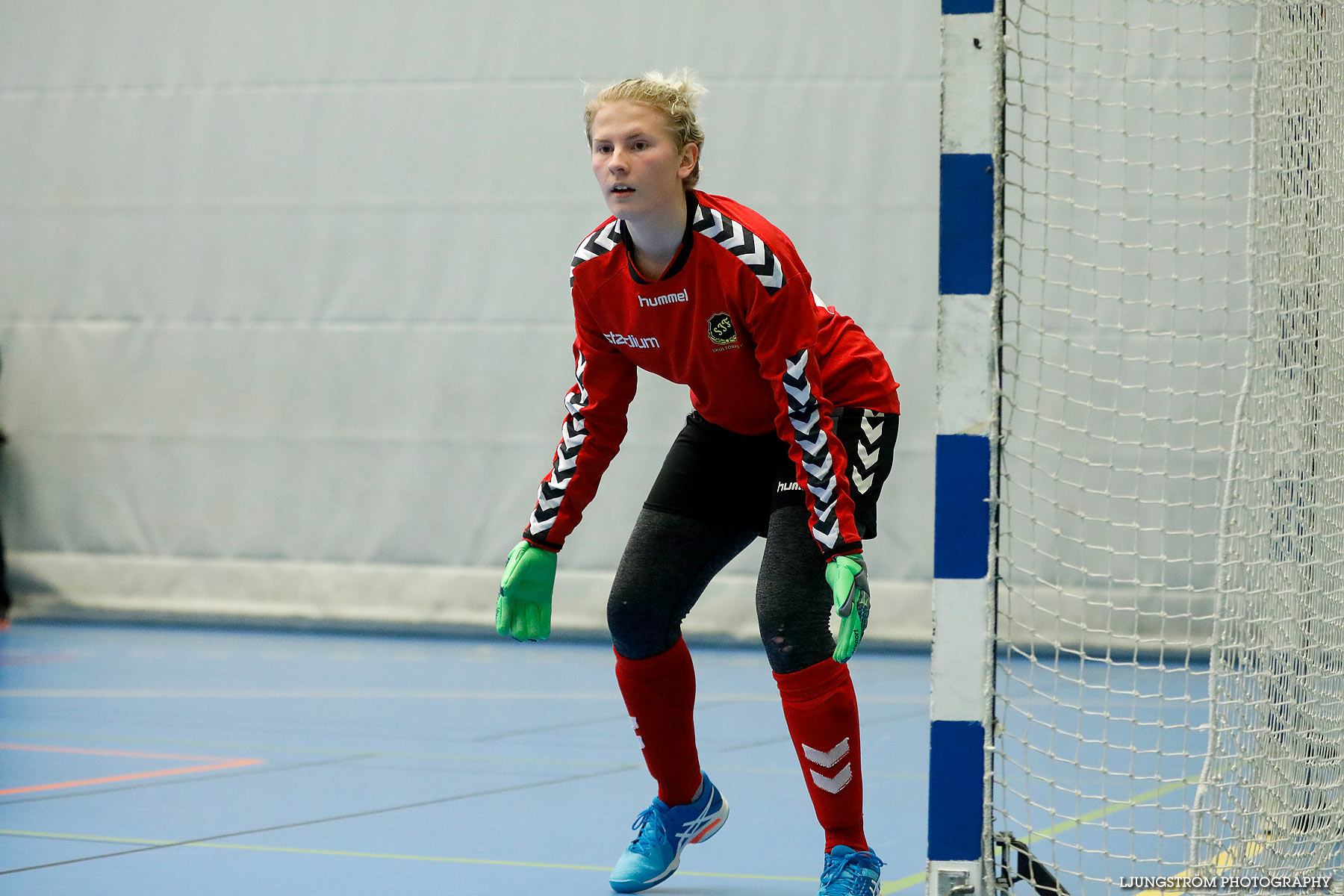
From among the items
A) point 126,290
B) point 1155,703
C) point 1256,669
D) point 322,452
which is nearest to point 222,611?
point 322,452

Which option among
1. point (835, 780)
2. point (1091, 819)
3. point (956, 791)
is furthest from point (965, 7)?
point (1091, 819)

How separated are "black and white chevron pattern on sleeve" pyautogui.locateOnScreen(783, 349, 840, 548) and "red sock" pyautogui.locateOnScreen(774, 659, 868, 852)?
0.26 metres

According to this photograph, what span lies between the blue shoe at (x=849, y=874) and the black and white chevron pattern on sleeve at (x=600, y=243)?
3.92 ft

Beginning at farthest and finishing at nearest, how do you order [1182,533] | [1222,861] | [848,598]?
[1182,533] → [1222,861] → [848,598]

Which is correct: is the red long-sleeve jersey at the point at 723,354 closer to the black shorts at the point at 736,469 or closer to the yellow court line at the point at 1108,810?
the black shorts at the point at 736,469

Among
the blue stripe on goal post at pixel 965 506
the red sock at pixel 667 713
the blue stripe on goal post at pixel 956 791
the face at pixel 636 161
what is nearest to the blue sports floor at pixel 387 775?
the red sock at pixel 667 713

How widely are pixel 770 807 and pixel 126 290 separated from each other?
6.33 metres

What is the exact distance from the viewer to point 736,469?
9.70 ft

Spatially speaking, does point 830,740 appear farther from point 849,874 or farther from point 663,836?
point 663,836

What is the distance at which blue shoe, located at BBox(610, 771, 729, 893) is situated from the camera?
9.53 feet

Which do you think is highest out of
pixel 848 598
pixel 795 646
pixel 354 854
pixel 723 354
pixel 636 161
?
pixel 636 161

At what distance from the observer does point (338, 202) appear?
8312 millimetres

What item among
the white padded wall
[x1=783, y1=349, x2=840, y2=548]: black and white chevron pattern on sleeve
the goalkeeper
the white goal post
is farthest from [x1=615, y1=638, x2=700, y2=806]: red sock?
the white padded wall

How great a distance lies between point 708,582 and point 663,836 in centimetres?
55
